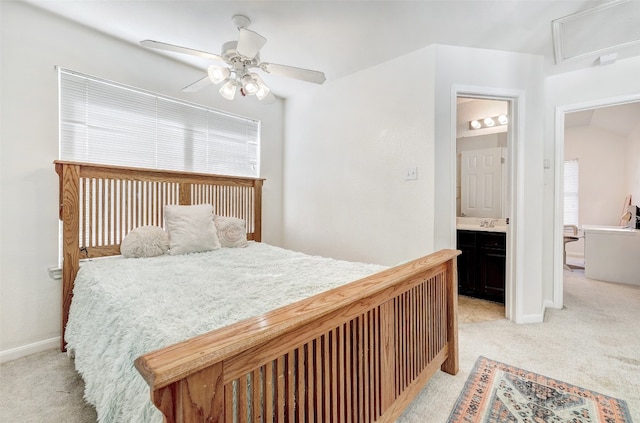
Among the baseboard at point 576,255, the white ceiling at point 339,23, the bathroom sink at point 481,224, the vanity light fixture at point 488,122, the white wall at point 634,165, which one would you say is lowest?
the baseboard at point 576,255

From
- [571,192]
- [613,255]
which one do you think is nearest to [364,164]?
[613,255]

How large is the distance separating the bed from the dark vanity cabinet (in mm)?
1643

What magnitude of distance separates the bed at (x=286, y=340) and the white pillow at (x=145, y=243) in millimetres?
158

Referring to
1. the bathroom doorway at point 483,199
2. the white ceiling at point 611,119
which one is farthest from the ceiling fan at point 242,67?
the white ceiling at point 611,119

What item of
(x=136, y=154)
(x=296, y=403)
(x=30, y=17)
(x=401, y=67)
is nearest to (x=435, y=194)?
(x=401, y=67)

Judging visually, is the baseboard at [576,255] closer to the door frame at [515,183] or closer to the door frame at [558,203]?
the door frame at [558,203]

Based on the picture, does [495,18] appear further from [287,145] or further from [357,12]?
[287,145]

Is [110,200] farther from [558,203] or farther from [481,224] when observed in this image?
[558,203]

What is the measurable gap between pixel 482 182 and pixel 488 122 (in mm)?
811

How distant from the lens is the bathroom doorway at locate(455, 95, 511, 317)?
3.18 metres

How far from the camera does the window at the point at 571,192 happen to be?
557 centimetres

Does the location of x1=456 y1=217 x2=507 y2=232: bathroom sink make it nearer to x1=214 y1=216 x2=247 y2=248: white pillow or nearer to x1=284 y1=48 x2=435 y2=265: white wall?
x1=284 y1=48 x2=435 y2=265: white wall

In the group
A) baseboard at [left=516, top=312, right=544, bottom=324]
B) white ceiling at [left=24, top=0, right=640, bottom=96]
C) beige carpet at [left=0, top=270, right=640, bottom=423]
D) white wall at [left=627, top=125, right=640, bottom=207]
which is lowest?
beige carpet at [left=0, top=270, right=640, bottom=423]

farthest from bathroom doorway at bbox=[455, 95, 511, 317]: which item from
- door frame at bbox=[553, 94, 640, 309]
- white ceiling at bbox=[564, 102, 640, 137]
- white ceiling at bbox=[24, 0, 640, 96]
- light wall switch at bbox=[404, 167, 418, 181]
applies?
white ceiling at bbox=[564, 102, 640, 137]
